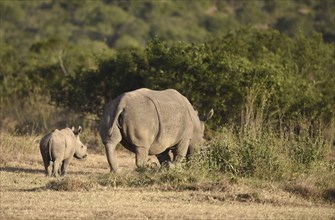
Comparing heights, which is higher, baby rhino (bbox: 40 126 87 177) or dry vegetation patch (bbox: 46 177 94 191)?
dry vegetation patch (bbox: 46 177 94 191)

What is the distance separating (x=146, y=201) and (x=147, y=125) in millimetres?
3090

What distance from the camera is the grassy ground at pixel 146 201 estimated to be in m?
9.65

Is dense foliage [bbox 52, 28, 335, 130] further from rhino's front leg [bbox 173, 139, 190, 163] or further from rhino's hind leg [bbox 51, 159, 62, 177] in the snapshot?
rhino's hind leg [bbox 51, 159, 62, 177]

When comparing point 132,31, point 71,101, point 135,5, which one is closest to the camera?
point 71,101

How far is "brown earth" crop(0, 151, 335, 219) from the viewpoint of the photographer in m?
9.60

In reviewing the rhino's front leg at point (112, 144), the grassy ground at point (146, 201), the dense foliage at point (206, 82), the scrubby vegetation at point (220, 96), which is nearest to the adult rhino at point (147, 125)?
the rhino's front leg at point (112, 144)

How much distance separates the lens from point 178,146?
14.3m

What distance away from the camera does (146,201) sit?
10539 mm

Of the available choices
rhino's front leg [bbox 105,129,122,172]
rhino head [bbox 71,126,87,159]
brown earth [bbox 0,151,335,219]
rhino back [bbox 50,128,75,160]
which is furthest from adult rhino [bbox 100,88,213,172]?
brown earth [bbox 0,151,335,219]

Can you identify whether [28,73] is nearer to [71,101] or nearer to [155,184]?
[71,101]

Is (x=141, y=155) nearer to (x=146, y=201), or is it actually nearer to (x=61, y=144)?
(x=61, y=144)

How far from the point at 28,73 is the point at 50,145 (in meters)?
13.5

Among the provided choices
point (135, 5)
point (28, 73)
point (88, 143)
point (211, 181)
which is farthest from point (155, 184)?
point (135, 5)

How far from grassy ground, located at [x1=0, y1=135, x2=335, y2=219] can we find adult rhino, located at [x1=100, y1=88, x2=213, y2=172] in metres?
1.12
